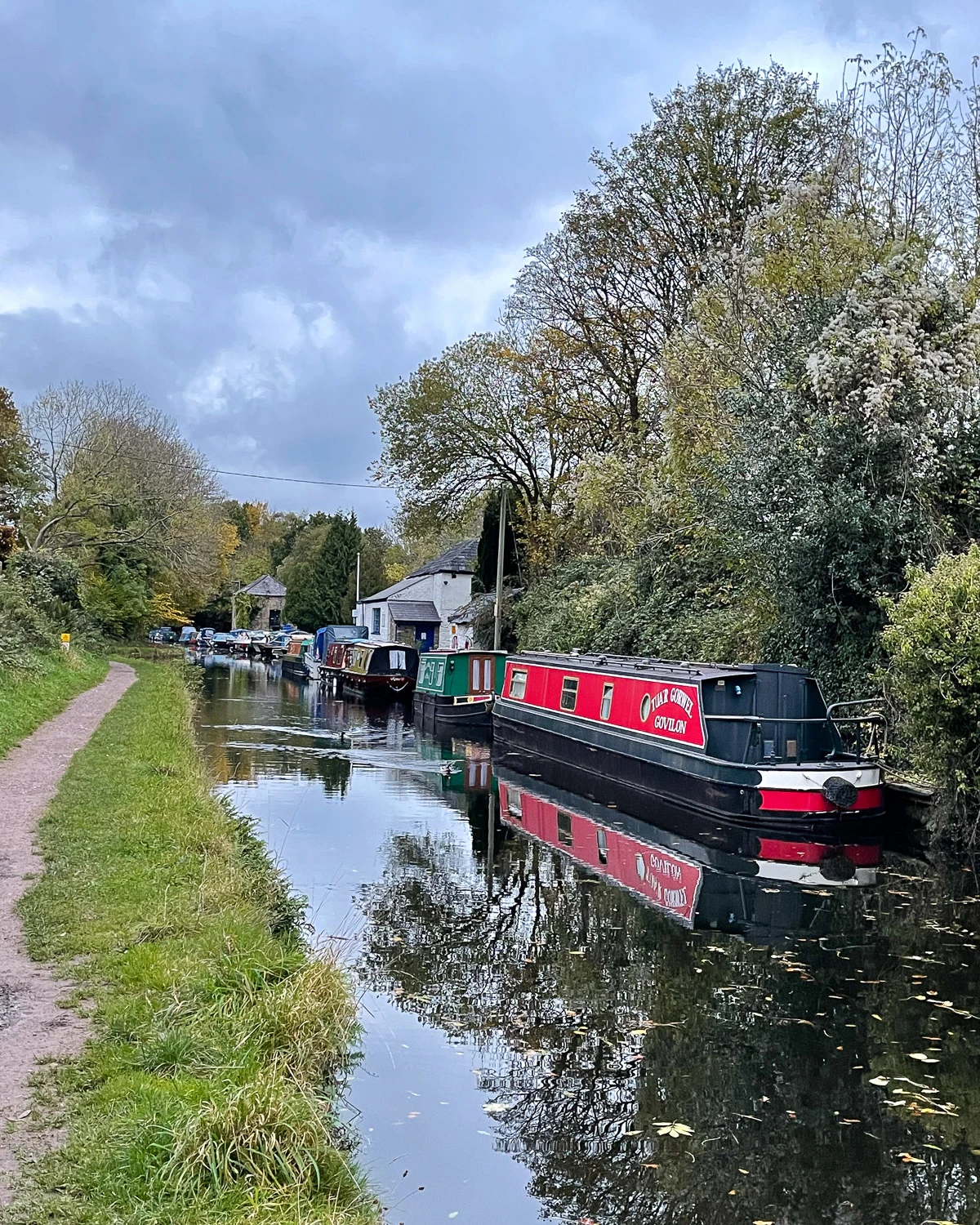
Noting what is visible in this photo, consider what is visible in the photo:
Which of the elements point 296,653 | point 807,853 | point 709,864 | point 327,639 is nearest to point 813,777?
point 807,853

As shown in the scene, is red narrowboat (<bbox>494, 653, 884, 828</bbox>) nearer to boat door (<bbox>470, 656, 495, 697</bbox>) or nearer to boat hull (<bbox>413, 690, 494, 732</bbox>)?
boat hull (<bbox>413, 690, 494, 732</bbox>)

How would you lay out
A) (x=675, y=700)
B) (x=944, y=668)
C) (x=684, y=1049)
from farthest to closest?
(x=675, y=700) < (x=944, y=668) < (x=684, y=1049)

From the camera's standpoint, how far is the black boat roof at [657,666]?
1416 cm

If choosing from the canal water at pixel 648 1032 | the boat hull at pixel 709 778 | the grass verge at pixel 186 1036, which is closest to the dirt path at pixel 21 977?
the grass verge at pixel 186 1036

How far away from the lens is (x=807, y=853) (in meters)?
12.6

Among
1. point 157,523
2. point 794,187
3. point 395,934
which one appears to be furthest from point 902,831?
point 157,523

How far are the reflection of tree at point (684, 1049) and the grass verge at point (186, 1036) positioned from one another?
3.59 feet

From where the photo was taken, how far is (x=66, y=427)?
115 feet

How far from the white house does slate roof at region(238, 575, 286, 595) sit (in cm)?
3265

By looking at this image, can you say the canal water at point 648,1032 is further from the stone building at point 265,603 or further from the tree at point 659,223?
the stone building at point 265,603

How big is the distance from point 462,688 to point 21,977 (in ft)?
68.7

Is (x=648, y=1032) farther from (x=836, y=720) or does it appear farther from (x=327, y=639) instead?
(x=327, y=639)

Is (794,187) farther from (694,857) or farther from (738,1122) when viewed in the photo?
(738,1122)

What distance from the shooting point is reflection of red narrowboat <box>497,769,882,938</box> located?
1034 cm
